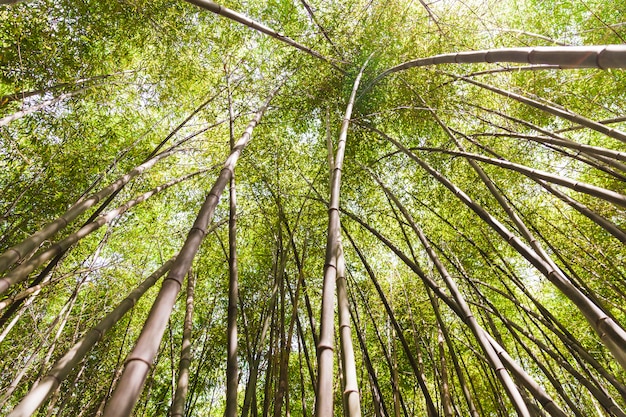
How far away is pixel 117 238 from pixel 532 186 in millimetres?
5383

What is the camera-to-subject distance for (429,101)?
3699mm

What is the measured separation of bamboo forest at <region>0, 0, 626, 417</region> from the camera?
2.94m

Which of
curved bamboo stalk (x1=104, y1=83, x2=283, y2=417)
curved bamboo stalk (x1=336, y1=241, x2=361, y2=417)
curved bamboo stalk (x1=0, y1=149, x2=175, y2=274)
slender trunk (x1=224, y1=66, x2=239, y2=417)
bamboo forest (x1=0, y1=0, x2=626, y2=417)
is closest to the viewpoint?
curved bamboo stalk (x1=104, y1=83, x2=283, y2=417)

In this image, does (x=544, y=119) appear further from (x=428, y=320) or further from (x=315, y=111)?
(x=428, y=320)

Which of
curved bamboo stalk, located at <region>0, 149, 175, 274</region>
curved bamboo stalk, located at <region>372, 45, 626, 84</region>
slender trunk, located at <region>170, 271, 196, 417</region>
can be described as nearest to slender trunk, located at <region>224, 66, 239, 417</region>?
slender trunk, located at <region>170, 271, 196, 417</region>

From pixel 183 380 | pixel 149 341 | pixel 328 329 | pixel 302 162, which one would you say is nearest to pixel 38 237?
pixel 183 380

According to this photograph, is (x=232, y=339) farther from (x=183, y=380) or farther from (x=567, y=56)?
(x=567, y=56)

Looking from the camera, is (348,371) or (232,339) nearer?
(348,371)

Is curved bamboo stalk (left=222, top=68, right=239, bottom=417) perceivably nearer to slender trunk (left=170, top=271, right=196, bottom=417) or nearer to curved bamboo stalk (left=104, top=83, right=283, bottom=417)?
slender trunk (left=170, top=271, right=196, bottom=417)

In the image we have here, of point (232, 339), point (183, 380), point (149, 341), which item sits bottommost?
point (149, 341)

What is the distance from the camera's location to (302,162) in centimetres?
486

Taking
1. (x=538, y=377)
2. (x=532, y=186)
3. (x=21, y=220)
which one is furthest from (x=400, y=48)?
(x=538, y=377)

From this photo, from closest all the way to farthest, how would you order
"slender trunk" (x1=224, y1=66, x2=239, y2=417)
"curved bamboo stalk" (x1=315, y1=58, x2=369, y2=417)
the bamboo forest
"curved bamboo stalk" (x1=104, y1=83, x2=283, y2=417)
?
"curved bamboo stalk" (x1=104, y1=83, x2=283, y2=417)
"curved bamboo stalk" (x1=315, y1=58, x2=369, y2=417)
"slender trunk" (x1=224, y1=66, x2=239, y2=417)
the bamboo forest

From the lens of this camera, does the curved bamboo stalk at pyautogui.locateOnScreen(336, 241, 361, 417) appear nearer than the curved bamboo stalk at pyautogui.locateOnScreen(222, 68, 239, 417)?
Yes
